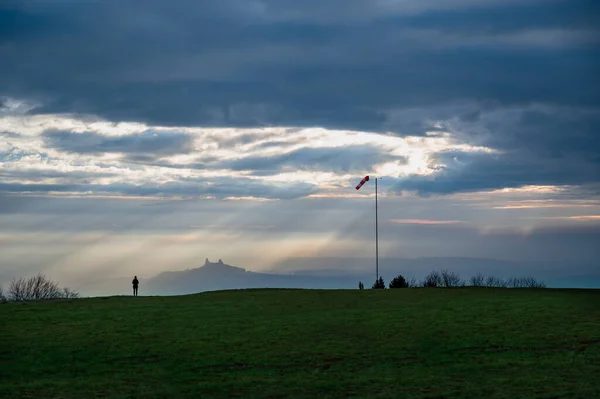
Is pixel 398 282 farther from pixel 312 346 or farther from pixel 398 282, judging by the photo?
pixel 312 346

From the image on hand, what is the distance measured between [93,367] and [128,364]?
1.45 metres

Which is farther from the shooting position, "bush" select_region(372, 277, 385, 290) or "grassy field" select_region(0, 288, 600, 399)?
"bush" select_region(372, 277, 385, 290)

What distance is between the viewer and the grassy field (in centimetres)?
2659

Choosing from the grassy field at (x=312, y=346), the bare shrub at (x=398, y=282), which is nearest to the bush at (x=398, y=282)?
the bare shrub at (x=398, y=282)

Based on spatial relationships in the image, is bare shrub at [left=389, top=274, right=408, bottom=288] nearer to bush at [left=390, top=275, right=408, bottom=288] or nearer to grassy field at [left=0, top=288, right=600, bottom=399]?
bush at [left=390, top=275, right=408, bottom=288]

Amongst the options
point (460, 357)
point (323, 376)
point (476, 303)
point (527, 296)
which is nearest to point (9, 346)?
point (323, 376)

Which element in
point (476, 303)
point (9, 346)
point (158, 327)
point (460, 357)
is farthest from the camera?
point (476, 303)

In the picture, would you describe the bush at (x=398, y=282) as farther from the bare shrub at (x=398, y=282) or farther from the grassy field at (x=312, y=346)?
the grassy field at (x=312, y=346)

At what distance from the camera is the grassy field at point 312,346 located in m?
26.6

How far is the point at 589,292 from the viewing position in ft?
168

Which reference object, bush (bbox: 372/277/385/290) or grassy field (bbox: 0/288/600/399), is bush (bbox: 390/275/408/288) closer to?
bush (bbox: 372/277/385/290)

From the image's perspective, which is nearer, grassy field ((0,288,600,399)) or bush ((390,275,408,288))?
grassy field ((0,288,600,399))

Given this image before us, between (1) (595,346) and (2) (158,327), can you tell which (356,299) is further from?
(1) (595,346)

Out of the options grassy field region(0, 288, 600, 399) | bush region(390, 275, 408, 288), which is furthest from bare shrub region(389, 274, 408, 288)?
grassy field region(0, 288, 600, 399)
